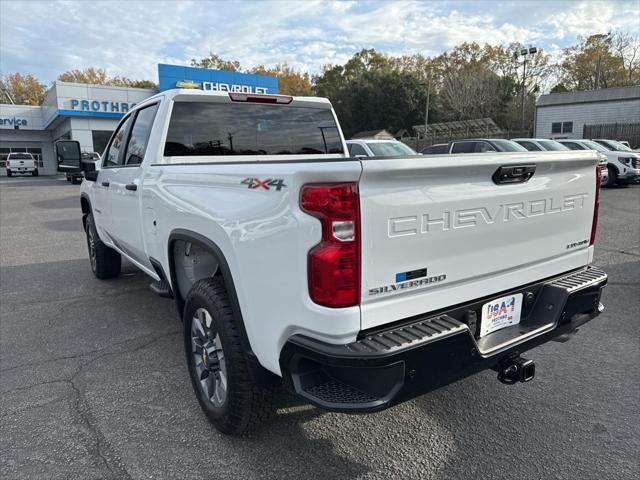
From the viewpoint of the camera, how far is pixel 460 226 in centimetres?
223

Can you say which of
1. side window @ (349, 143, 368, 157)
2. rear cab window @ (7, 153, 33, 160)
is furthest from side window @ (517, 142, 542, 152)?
rear cab window @ (7, 153, 33, 160)

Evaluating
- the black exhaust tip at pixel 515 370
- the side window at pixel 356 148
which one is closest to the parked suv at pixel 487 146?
the side window at pixel 356 148

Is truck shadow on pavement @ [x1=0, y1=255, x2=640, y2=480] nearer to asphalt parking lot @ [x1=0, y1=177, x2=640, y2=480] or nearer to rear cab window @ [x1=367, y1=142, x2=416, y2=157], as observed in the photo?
asphalt parking lot @ [x1=0, y1=177, x2=640, y2=480]

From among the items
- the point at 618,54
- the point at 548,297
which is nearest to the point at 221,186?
the point at 548,297

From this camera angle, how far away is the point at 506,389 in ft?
10.6

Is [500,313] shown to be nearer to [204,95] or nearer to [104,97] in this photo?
[204,95]

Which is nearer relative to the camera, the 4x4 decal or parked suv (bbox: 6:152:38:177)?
the 4x4 decal

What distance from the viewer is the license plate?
2449 mm

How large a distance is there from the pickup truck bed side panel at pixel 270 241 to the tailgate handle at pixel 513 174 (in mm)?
876

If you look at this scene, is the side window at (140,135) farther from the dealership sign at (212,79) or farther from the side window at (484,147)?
the dealership sign at (212,79)

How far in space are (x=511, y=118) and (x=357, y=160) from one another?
50502 mm

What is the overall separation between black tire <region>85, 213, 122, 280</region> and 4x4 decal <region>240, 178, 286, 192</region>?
4182mm

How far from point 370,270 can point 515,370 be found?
1.11 m

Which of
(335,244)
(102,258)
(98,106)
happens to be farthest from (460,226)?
(98,106)
